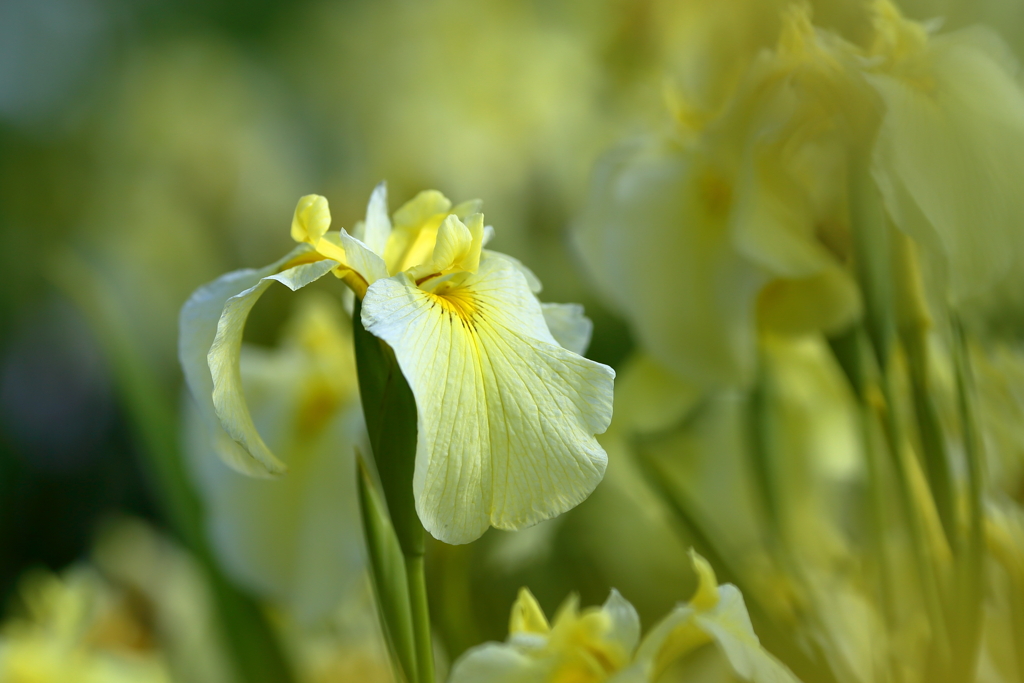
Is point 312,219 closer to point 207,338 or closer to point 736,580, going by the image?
point 207,338

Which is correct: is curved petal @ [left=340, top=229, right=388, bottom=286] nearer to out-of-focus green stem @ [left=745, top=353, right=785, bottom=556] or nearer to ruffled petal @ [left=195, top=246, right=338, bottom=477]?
ruffled petal @ [left=195, top=246, right=338, bottom=477]

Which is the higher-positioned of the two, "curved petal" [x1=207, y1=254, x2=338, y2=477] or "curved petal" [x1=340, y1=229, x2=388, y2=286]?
"curved petal" [x1=340, y1=229, x2=388, y2=286]

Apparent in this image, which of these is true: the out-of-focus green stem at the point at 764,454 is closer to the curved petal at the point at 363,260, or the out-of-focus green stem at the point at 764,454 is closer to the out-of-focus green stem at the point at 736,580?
the out-of-focus green stem at the point at 736,580

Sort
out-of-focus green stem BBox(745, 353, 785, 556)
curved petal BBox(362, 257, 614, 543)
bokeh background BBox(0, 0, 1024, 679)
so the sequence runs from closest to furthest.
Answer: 1. curved petal BBox(362, 257, 614, 543)
2. out-of-focus green stem BBox(745, 353, 785, 556)
3. bokeh background BBox(0, 0, 1024, 679)

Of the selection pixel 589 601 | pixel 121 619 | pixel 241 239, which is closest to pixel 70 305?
pixel 241 239

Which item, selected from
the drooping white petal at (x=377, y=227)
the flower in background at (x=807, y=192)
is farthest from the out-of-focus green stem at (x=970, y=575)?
the drooping white petal at (x=377, y=227)

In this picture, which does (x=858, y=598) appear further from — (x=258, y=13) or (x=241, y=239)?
(x=258, y=13)

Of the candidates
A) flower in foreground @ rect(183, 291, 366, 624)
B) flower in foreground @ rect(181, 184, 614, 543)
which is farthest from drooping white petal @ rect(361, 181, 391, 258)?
flower in foreground @ rect(183, 291, 366, 624)
